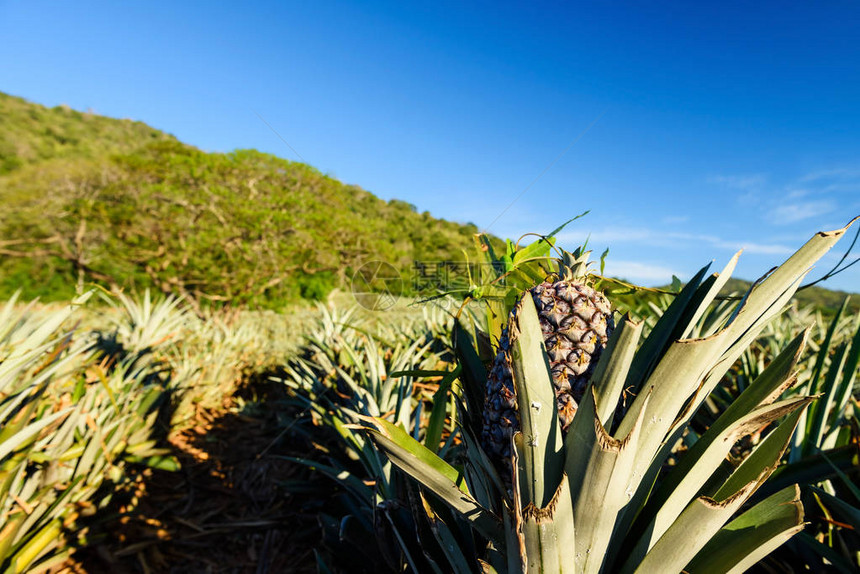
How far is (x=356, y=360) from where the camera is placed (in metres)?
2.40

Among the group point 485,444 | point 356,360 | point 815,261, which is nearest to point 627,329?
point 815,261

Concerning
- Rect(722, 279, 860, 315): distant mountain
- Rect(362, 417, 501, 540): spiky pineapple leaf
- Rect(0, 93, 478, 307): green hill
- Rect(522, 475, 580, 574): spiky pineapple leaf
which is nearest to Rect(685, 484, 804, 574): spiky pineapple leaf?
Rect(522, 475, 580, 574): spiky pineapple leaf

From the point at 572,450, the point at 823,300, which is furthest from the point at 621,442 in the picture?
the point at 823,300

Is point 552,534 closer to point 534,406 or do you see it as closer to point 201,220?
point 534,406

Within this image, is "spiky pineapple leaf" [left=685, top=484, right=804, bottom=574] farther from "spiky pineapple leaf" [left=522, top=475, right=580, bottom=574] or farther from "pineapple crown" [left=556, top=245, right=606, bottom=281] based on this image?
"pineapple crown" [left=556, top=245, right=606, bottom=281]

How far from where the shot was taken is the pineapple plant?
0.55 metres

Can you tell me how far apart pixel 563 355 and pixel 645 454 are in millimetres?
220

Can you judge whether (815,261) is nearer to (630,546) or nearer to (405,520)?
(630,546)

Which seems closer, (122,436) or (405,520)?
(405,520)

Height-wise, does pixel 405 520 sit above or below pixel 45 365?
below

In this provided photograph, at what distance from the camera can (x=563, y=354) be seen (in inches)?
29.9

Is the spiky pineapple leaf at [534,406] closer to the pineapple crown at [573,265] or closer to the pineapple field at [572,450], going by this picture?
the pineapple field at [572,450]

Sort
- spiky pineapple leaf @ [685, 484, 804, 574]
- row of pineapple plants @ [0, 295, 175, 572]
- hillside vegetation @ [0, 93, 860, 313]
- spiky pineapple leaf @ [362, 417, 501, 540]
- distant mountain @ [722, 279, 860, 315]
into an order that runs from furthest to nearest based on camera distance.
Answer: hillside vegetation @ [0, 93, 860, 313] < distant mountain @ [722, 279, 860, 315] < row of pineapple plants @ [0, 295, 175, 572] < spiky pineapple leaf @ [362, 417, 501, 540] < spiky pineapple leaf @ [685, 484, 804, 574]

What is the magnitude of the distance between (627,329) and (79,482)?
2729mm
